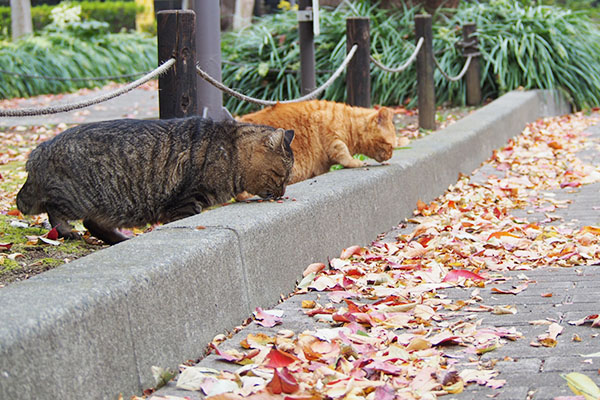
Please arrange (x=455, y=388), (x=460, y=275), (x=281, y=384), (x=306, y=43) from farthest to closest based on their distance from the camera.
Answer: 1. (x=306, y=43)
2. (x=460, y=275)
3. (x=455, y=388)
4. (x=281, y=384)

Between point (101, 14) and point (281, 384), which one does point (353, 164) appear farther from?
point (101, 14)

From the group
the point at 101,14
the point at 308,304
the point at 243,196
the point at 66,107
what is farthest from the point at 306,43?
the point at 101,14

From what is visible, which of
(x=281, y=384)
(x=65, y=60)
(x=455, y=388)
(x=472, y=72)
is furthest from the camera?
(x=65, y=60)

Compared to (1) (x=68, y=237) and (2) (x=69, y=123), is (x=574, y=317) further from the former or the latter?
(2) (x=69, y=123)

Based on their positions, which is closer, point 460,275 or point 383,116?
point 460,275

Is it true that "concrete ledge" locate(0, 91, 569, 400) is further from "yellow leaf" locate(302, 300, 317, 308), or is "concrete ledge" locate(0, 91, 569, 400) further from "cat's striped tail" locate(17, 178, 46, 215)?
"cat's striped tail" locate(17, 178, 46, 215)

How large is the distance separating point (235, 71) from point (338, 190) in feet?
29.0

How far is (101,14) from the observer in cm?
2542

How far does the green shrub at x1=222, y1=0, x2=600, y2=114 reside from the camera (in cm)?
1209

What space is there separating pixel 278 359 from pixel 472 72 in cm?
968

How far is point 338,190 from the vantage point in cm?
469

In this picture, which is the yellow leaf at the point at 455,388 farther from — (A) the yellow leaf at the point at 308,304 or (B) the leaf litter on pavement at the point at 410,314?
(A) the yellow leaf at the point at 308,304

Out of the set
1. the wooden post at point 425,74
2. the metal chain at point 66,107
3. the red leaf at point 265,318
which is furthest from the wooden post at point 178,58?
the wooden post at point 425,74

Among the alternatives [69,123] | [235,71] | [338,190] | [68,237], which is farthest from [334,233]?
[235,71]
